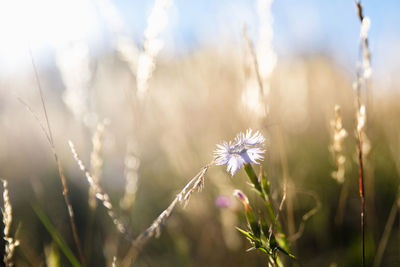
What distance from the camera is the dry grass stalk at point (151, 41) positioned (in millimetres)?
1130

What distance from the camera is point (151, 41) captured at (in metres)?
1.16

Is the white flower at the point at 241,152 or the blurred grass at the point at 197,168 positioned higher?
the white flower at the point at 241,152

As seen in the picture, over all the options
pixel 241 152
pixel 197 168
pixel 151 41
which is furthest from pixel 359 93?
pixel 197 168

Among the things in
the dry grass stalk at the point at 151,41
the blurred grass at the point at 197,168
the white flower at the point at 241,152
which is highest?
the dry grass stalk at the point at 151,41

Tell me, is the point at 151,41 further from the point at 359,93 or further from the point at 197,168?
the point at 197,168

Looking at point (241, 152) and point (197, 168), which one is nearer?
point (241, 152)

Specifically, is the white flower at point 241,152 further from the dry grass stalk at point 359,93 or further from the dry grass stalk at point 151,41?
the dry grass stalk at point 151,41

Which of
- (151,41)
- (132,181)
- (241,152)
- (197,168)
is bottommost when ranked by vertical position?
(197,168)

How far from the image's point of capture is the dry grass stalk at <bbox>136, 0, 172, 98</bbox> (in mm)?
1130

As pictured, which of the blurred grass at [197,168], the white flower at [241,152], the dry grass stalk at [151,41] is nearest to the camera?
the white flower at [241,152]

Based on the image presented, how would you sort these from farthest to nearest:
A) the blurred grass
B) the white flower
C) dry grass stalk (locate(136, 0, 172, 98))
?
the blurred grass → dry grass stalk (locate(136, 0, 172, 98)) → the white flower

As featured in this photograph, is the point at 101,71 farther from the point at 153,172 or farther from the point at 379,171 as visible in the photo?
the point at 379,171

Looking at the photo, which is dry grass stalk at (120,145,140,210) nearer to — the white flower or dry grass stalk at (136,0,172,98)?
dry grass stalk at (136,0,172,98)

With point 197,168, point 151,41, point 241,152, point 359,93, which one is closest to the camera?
point 241,152
